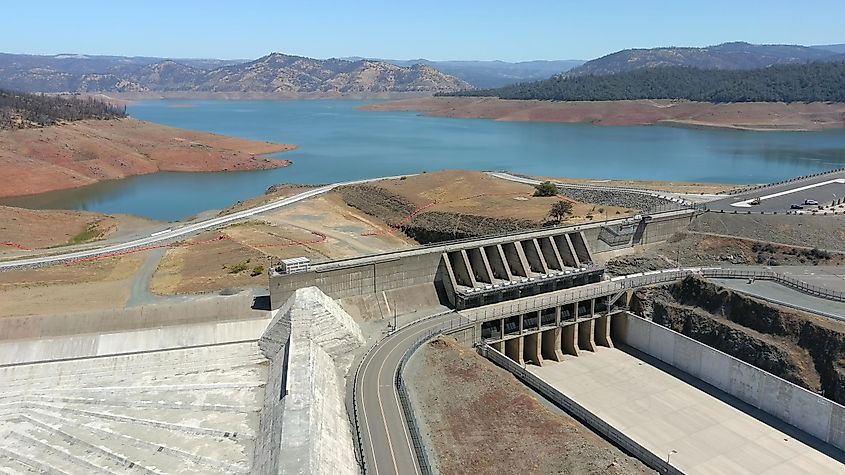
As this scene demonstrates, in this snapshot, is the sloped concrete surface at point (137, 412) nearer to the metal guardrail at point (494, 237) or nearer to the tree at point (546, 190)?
the metal guardrail at point (494, 237)

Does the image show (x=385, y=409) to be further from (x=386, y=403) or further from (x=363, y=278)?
(x=363, y=278)

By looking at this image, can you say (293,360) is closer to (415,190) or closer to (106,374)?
(106,374)

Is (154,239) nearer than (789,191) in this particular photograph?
Yes

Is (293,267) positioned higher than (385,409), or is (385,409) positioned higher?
(293,267)

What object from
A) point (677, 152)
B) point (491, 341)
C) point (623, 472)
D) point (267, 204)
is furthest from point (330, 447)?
point (677, 152)

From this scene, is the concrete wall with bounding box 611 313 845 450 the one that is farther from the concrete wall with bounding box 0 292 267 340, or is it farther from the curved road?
the concrete wall with bounding box 0 292 267 340

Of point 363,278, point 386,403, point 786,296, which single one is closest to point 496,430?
point 386,403

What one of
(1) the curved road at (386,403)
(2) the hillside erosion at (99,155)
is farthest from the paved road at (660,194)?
(2) the hillside erosion at (99,155)
